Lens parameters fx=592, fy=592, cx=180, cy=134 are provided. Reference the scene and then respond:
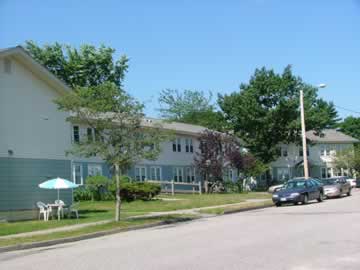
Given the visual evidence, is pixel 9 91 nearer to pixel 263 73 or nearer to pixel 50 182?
pixel 50 182

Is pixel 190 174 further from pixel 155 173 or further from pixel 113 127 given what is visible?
pixel 113 127

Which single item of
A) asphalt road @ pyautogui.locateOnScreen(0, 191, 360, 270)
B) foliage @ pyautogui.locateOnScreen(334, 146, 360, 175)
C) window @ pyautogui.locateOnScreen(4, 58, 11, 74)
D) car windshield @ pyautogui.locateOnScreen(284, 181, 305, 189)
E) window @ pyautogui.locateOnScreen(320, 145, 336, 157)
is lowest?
asphalt road @ pyautogui.locateOnScreen(0, 191, 360, 270)

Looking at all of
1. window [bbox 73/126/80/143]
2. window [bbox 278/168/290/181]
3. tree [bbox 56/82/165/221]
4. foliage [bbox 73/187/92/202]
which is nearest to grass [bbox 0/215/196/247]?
tree [bbox 56/82/165/221]

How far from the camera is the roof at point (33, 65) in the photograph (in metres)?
26.7

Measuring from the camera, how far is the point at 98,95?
22.4m

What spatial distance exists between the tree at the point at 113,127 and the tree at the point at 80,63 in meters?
38.0

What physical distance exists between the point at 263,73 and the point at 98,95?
→ 47.2 m

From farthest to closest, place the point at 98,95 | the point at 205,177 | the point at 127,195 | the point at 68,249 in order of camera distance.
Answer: the point at 205,177
the point at 127,195
the point at 98,95
the point at 68,249

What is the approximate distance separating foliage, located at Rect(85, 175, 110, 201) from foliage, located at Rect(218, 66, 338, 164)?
2951 cm

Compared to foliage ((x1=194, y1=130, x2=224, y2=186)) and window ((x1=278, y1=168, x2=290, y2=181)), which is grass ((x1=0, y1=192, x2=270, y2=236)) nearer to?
foliage ((x1=194, y1=130, x2=224, y2=186))

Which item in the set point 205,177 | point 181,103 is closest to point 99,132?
point 205,177

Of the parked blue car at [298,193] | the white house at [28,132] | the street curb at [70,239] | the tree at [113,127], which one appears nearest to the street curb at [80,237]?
the street curb at [70,239]

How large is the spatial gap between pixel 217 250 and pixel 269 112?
53.5 meters

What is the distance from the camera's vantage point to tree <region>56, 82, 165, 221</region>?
2212 centimetres
